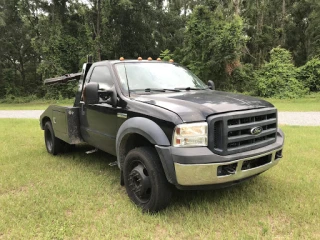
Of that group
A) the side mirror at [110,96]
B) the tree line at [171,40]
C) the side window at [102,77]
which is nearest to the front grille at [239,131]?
the side mirror at [110,96]

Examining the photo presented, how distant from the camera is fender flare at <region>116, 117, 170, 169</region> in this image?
3.21 metres

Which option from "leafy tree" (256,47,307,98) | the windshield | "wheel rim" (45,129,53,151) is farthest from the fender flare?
"leafy tree" (256,47,307,98)

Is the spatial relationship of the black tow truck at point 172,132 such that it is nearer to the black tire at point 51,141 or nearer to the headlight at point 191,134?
the headlight at point 191,134

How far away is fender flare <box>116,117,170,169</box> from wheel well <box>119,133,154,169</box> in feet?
0.04

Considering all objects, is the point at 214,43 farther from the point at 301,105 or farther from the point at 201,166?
the point at 201,166

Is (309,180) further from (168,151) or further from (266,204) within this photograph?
(168,151)

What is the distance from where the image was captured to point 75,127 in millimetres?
5219

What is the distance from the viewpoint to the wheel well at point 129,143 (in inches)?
149

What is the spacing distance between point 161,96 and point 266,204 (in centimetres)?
186

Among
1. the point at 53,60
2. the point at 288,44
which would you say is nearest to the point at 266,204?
the point at 53,60

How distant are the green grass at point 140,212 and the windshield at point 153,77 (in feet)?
5.02

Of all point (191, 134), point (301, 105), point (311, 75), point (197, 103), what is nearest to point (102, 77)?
point (197, 103)

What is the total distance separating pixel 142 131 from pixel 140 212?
3.12 feet

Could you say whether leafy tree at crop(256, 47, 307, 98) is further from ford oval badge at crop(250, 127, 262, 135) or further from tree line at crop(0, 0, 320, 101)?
ford oval badge at crop(250, 127, 262, 135)
